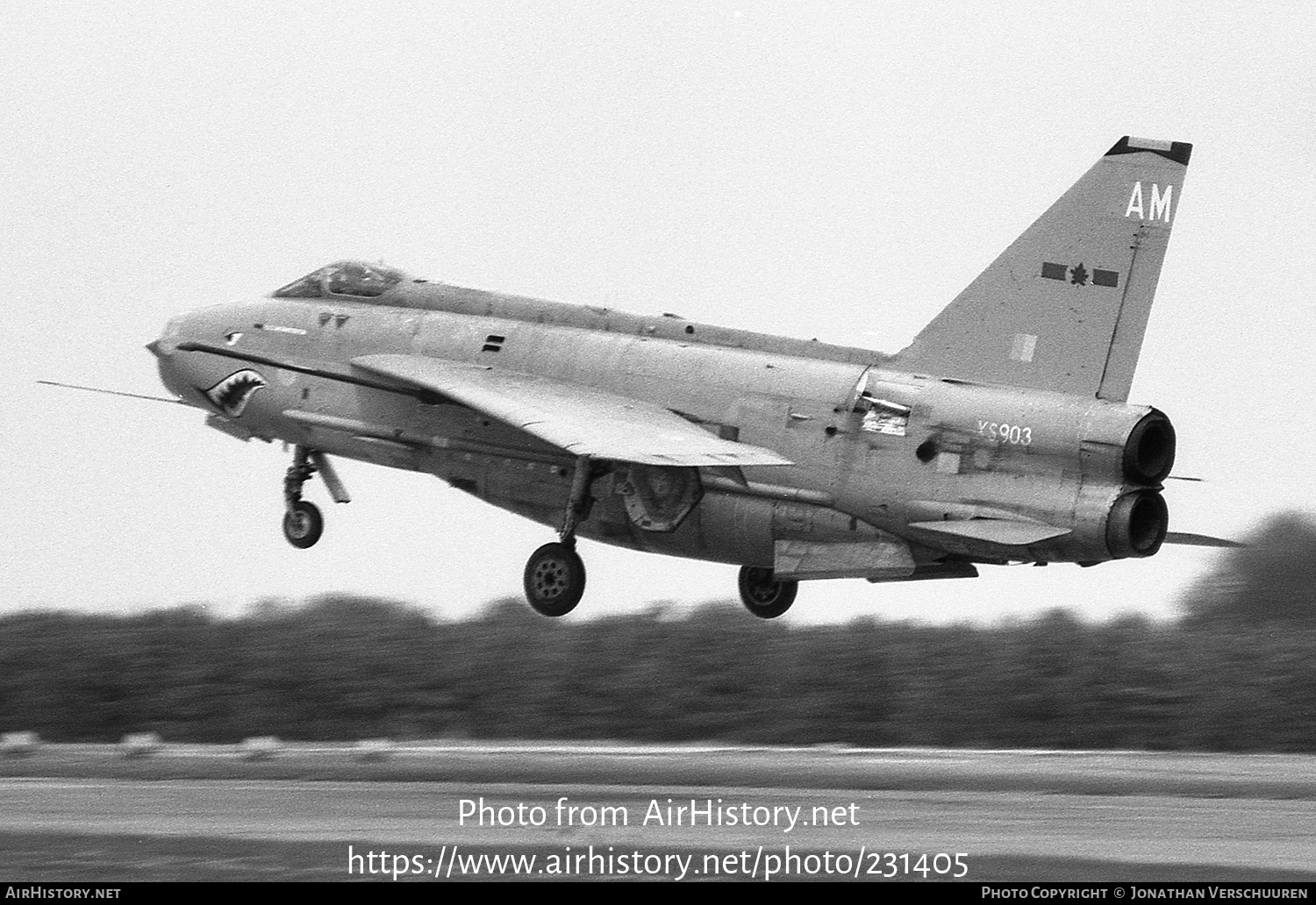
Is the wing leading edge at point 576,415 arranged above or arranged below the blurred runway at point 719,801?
above

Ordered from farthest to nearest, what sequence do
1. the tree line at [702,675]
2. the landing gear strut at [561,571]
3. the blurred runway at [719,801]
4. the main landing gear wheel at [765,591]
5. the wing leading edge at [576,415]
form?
1. the tree line at [702,675]
2. the main landing gear wheel at [765,591]
3. the landing gear strut at [561,571]
4. the wing leading edge at [576,415]
5. the blurred runway at [719,801]

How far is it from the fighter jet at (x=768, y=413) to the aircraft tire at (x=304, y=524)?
0.02 m

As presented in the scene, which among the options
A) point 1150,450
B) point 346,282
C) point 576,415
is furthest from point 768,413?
point 346,282

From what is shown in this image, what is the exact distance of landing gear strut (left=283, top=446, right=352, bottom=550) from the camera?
2208 cm

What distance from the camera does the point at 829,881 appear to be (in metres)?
13.6

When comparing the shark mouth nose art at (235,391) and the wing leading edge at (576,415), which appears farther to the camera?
the shark mouth nose art at (235,391)

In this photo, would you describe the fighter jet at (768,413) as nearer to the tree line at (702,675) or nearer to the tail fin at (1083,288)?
the tail fin at (1083,288)

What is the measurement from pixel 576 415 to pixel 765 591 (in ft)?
10.8

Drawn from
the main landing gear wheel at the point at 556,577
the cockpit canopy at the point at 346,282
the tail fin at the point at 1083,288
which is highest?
the tail fin at the point at 1083,288

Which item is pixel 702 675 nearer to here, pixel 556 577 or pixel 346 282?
pixel 556 577

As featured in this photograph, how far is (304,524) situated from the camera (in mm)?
22078

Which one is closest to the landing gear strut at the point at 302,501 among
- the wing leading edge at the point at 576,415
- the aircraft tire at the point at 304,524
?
the aircraft tire at the point at 304,524

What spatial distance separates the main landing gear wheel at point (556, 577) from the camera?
20125 millimetres

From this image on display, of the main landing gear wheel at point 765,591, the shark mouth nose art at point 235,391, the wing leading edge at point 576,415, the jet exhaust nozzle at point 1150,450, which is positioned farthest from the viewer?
the shark mouth nose art at point 235,391
